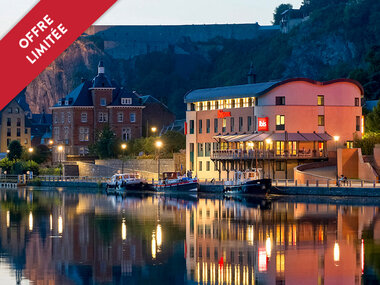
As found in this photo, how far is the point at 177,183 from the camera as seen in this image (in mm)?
82000

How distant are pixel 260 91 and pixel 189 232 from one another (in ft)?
134

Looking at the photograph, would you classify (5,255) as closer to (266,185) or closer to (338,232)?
(338,232)

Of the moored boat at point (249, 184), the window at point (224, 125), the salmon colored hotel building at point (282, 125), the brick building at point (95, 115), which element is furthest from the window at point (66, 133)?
the moored boat at point (249, 184)

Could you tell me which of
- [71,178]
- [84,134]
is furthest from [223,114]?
[84,134]

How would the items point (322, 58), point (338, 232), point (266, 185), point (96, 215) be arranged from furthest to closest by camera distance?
point (322, 58) < point (266, 185) < point (96, 215) < point (338, 232)

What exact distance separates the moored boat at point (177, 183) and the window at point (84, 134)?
118ft

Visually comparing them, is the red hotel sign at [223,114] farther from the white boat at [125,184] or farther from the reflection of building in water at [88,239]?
the reflection of building in water at [88,239]

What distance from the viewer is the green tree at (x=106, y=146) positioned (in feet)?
360

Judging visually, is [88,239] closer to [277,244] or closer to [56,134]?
[277,244]

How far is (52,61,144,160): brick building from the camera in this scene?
119 m

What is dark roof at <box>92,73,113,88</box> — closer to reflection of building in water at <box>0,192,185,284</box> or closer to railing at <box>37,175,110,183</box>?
railing at <box>37,175,110,183</box>

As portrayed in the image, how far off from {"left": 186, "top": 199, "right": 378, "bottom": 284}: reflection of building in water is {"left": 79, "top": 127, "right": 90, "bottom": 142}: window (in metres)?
58.8

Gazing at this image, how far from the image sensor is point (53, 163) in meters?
120

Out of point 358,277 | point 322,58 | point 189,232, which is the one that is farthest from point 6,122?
point 358,277
